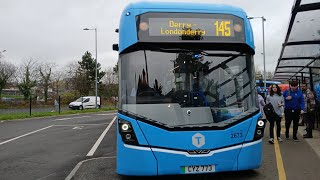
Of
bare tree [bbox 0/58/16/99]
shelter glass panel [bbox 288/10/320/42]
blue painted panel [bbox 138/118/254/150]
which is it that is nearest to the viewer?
blue painted panel [bbox 138/118/254/150]

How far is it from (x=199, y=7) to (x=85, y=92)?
62.5 m

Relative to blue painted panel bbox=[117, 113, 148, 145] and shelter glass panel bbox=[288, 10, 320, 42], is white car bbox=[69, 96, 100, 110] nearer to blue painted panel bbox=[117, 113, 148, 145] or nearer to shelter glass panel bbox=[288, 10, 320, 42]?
shelter glass panel bbox=[288, 10, 320, 42]

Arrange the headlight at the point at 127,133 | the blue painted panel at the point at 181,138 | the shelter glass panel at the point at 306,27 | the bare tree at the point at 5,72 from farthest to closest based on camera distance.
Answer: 1. the bare tree at the point at 5,72
2. the shelter glass panel at the point at 306,27
3. the headlight at the point at 127,133
4. the blue painted panel at the point at 181,138

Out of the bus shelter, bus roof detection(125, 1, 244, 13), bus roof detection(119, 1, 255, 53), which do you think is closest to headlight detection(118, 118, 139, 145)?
bus roof detection(119, 1, 255, 53)

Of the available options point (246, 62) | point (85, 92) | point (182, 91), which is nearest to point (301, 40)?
point (246, 62)

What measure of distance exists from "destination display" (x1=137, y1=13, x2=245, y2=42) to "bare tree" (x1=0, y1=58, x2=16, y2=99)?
5695 centimetres

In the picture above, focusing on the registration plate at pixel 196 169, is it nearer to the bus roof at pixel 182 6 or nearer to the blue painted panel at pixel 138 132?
the blue painted panel at pixel 138 132

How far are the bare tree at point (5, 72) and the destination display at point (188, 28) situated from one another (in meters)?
57.0

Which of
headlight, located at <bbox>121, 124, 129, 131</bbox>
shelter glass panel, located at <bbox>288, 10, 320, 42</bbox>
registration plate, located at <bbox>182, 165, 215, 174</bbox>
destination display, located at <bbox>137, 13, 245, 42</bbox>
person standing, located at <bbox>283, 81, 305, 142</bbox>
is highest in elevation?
shelter glass panel, located at <bbox>288, 10, 320, 42</bbox>

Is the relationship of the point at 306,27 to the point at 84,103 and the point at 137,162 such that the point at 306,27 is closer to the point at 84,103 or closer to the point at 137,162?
the point at 137,162

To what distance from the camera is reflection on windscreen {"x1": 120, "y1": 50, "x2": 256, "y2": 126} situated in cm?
614

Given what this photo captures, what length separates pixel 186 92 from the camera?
630 centimetres

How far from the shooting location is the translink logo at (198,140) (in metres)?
5.84

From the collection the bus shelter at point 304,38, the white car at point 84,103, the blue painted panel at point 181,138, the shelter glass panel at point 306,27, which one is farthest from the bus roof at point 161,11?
the white car at point 84,103
